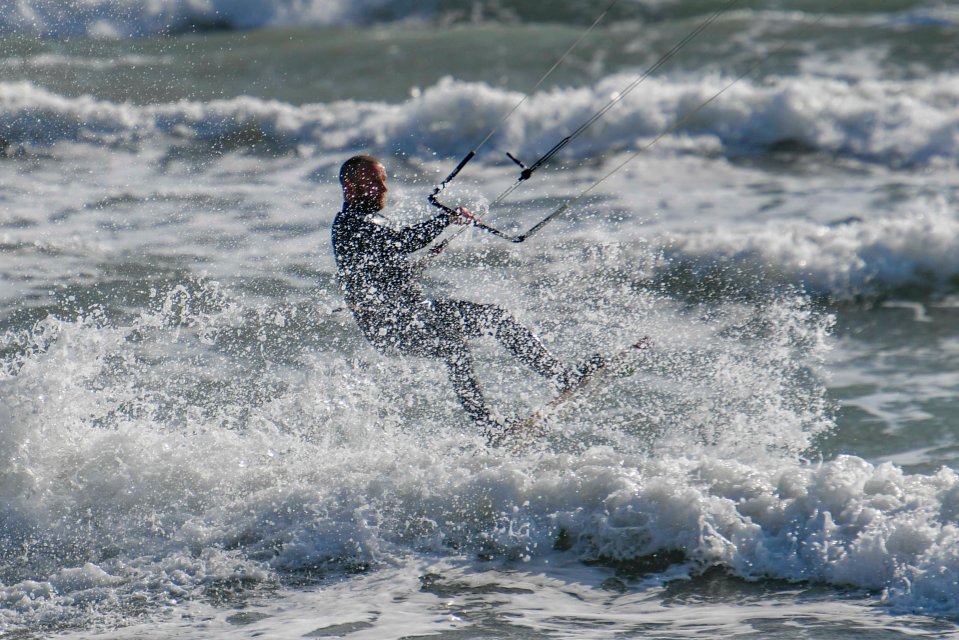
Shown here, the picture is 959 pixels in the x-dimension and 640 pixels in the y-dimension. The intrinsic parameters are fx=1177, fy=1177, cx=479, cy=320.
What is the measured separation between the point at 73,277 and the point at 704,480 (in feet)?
22.7

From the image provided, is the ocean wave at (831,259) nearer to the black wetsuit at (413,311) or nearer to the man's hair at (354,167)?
the black wetsuit at (413,311)

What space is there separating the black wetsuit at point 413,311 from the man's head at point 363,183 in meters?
0.06

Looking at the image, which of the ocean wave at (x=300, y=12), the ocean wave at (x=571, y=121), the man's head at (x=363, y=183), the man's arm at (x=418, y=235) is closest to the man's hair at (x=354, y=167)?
the man's head at (x=363, y=183)

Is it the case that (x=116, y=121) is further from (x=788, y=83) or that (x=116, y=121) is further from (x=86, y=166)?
(x=788, y=83)

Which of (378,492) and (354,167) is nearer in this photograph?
(378,492)

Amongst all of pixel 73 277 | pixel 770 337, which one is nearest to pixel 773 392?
pixel 770 337

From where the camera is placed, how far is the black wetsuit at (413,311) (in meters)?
7.43

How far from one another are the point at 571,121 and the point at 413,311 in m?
9.72

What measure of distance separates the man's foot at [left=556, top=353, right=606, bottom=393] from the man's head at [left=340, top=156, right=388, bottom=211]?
161 centimetres

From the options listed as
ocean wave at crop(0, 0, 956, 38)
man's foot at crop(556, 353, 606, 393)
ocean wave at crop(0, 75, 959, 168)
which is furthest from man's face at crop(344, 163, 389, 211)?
ocean wave at crop(0, 0, 956, 38)

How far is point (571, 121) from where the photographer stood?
16609 mm

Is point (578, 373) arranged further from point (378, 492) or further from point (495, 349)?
point (495, 349)

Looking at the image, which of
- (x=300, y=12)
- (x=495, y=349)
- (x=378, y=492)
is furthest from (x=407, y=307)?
(x=300, y=12)

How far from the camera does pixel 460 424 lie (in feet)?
26.2
